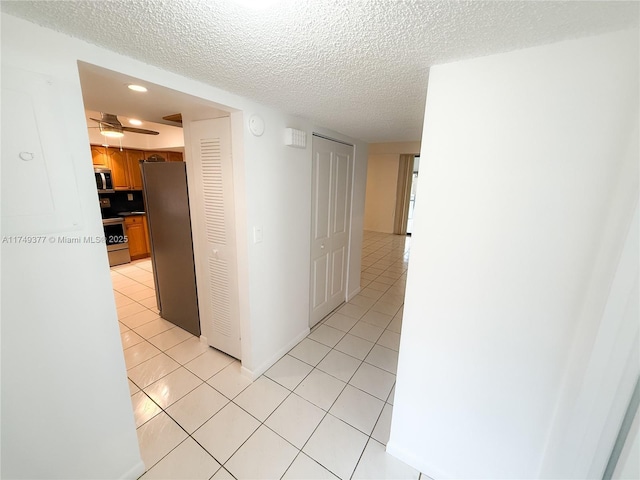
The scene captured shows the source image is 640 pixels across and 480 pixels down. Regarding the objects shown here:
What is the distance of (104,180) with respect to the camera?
431cm

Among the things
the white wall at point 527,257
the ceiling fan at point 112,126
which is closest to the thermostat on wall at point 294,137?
the white wall at point 527,257

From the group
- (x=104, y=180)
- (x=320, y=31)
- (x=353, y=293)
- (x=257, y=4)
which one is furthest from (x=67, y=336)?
(x=104, y=180)

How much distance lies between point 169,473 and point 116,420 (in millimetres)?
450

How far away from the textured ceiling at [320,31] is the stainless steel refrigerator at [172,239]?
1312 millimetres

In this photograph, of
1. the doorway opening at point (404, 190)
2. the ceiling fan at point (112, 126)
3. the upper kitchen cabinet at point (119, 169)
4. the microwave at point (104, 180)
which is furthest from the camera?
the doorway opening at point (404, 190)

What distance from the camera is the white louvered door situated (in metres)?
1.87

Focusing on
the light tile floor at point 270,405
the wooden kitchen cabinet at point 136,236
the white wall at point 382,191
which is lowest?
the light tile floor at point 270,405

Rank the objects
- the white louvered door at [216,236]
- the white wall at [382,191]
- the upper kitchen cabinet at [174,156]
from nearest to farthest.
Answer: the white louvered door at [216,236], the upper kitchen cabinet at [174,156], the white wall at [382,191]

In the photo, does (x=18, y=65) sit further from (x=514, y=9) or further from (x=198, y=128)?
(x=514, y=9)

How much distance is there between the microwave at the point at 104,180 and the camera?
4.24 meters

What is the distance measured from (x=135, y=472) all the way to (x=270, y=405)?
2.59 ft

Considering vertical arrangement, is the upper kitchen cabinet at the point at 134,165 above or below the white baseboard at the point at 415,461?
above

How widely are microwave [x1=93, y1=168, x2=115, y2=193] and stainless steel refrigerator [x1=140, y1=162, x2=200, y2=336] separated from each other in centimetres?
260

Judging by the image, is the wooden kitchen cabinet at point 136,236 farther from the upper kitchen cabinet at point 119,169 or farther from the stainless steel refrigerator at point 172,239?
the stainless steel refrigerator at point 172,239
